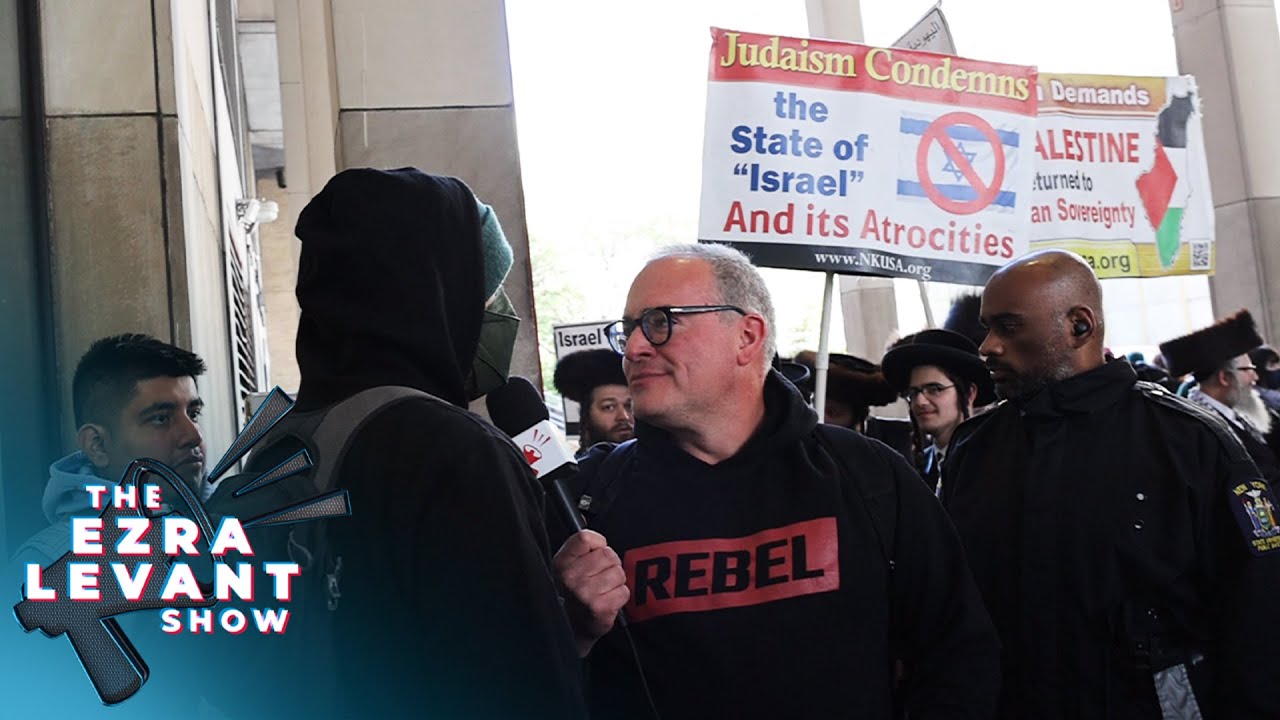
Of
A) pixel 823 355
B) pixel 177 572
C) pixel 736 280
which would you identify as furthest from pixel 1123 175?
pixel 177 572

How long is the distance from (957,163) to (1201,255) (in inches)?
175

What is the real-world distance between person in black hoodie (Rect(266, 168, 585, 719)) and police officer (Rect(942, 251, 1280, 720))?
6.19 feet

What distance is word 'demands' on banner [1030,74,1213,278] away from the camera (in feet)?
28.9

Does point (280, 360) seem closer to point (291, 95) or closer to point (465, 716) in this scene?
point (291, 95)

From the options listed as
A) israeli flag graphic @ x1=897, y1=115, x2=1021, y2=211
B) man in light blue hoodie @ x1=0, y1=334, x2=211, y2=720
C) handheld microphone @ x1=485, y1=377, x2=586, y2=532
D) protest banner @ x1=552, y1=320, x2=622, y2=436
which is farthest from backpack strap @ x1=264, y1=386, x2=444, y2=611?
protest banner @ x1=552, y1=320, x2=622, y2=436

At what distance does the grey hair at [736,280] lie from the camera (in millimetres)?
2873

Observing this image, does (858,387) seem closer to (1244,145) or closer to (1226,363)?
(1226,363)

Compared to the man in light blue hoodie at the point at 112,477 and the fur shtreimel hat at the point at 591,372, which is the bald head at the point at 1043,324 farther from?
the fur shtreimel hat at the point at 591,372

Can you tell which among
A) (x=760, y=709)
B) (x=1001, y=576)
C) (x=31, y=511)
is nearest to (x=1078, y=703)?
(x=1001, y=576)

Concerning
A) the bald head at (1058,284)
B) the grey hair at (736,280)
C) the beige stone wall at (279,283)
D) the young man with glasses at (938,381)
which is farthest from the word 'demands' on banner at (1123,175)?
the beige stone wall at (279,283)

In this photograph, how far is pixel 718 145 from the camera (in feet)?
18.6

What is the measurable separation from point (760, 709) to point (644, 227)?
3978 cm

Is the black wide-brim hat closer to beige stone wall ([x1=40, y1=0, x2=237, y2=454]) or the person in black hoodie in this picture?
beige stone wall ([x1=40, y1=0, x2=237, y2=454])

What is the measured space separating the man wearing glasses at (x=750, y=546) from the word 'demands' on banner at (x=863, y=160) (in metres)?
2.74
